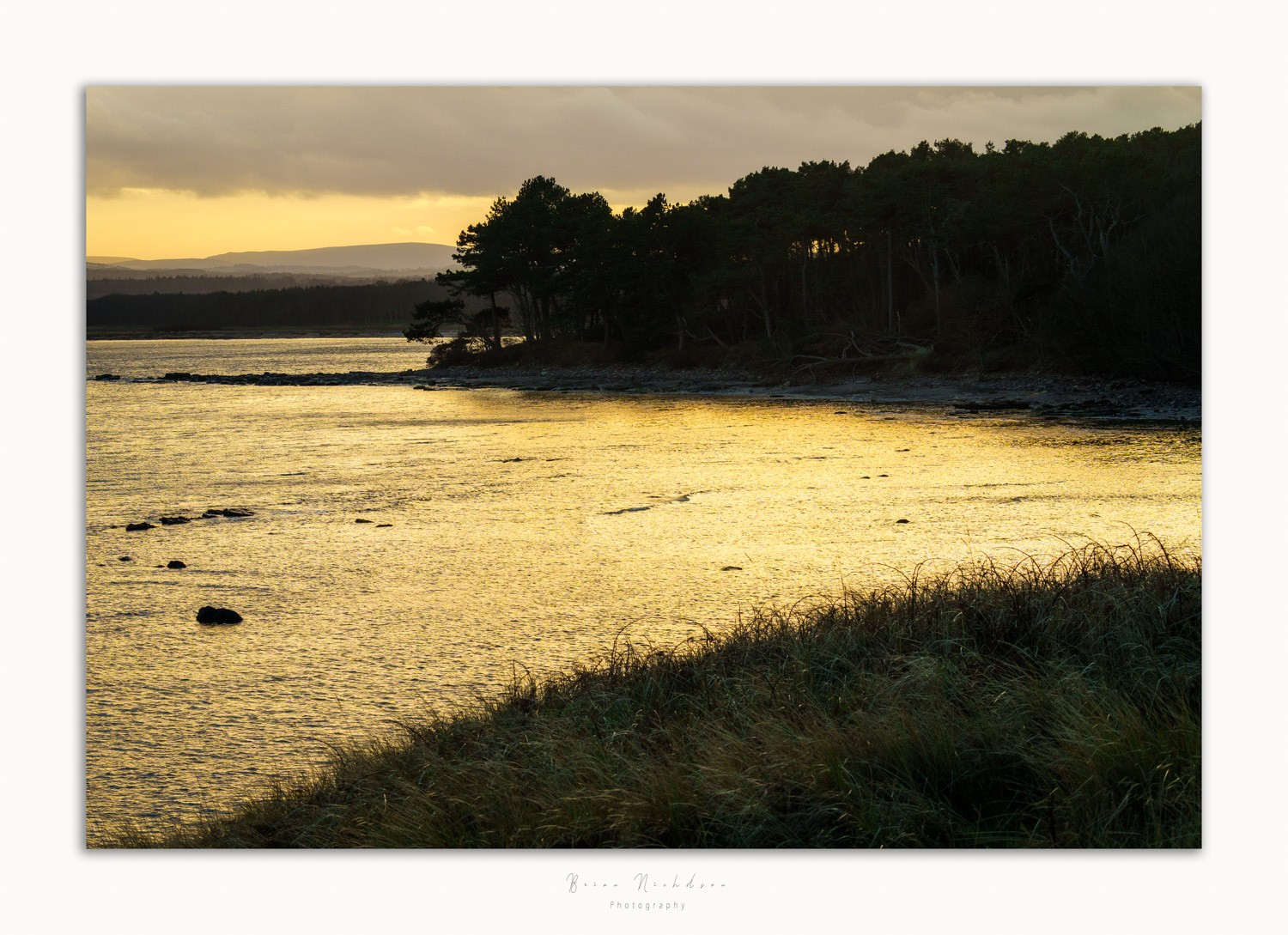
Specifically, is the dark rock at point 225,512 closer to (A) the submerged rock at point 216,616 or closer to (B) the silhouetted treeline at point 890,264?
(A) the submerged rock at point 216,616

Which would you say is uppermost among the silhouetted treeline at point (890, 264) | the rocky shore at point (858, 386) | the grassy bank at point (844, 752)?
the silhouetted treeline at point (890, 264)

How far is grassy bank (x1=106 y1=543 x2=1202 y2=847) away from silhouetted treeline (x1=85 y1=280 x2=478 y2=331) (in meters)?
2.91

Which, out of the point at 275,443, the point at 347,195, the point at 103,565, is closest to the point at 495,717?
the point at 347,195

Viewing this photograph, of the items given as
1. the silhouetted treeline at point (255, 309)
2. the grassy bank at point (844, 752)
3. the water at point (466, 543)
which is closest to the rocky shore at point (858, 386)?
the water at point (466, 543)

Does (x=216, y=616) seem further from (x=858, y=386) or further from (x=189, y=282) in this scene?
(x=858, y=386)

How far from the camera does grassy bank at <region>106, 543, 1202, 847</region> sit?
13.7ft

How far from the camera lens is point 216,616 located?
878 centimetres

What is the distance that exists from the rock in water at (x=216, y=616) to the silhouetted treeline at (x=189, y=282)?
8.01 feet

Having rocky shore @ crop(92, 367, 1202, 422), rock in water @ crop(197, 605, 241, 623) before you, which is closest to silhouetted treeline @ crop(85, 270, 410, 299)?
rock in water @ crop(197, 605, 241, 623)

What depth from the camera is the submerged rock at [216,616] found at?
8719 mm

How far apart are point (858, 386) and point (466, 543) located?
24.3 meters

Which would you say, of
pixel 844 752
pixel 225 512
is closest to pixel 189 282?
pixel 844 752
